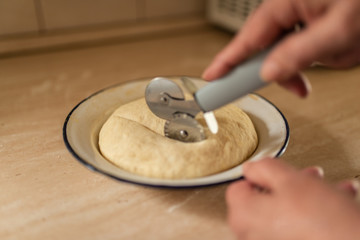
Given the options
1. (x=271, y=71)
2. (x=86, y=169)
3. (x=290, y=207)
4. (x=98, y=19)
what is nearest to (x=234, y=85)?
(x=271, y=71)

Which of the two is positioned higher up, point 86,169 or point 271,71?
point 271,71

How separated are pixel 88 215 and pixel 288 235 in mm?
286

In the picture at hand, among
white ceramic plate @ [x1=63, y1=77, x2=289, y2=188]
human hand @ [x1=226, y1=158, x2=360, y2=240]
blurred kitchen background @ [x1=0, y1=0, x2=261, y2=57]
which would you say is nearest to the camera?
human hand @ [x1=226, y1=158, x2=360, y2=240]

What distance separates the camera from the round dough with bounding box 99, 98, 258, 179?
0.54 metres

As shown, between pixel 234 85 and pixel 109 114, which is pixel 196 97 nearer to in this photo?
pixel 234 85

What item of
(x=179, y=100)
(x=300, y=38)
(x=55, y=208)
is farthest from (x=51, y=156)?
(x=300, y=38)

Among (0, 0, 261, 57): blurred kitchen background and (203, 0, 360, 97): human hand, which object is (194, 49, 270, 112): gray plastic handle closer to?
(203, 0, 360, 97): human hand

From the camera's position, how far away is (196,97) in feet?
1.76

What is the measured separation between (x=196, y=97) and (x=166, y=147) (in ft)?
0.31

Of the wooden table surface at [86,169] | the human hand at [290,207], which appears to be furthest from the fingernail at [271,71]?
the wooden table surface at [86,169]

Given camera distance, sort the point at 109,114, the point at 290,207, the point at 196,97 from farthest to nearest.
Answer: the point at 109,114 < the point at 196,97 < the point at 290,207

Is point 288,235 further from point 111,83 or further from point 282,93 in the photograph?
point 111,83

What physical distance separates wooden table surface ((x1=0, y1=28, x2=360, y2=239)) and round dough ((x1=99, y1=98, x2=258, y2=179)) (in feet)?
0.17

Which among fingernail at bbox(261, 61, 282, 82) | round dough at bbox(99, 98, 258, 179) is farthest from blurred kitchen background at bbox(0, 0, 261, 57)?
fingernail at bbox(261, 61, 282, 82)
